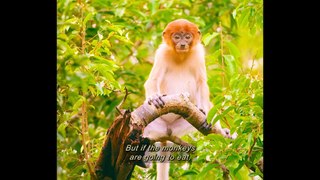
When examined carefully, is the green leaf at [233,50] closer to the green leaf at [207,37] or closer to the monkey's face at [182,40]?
the green leaf at [207,37]

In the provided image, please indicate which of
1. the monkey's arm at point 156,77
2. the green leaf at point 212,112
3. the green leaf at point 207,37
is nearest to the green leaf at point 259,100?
the green leaf at point 212,112

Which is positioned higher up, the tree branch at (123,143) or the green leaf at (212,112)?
the green leaf at (212,112)

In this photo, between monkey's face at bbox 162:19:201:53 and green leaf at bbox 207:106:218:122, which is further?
monkey's face at bbox 162:19:201:53

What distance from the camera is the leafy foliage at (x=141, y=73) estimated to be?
2975 mm

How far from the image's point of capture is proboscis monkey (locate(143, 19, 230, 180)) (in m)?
3.26

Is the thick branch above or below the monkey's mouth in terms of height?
below

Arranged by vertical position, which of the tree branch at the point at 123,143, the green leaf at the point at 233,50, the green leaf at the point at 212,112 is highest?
the green leaf at the point at 233,50

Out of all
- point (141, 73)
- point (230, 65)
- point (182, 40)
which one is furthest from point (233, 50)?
point (141, 73)

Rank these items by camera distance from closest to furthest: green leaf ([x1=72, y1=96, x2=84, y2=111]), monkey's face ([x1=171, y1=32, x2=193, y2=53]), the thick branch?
green leaf ([x1=72, y1=96, x2=84, y2=111])
the thick branch
monkey's face ([x1=171, y1=32, x2=193, y2=53])

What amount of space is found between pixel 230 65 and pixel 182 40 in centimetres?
27

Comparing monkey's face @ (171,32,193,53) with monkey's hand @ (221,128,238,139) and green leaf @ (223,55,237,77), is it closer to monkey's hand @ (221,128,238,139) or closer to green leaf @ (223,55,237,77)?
green leaf @ (223,55,237,77)

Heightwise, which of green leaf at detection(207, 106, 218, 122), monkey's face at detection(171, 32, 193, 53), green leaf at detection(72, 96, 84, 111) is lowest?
green leaf at detection(207, 106, 218, 122)

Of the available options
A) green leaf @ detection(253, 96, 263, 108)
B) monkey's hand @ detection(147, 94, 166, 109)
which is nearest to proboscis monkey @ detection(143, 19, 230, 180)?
monkey's hand @ detection(147, 94, 166, 109)

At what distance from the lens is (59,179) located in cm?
300
